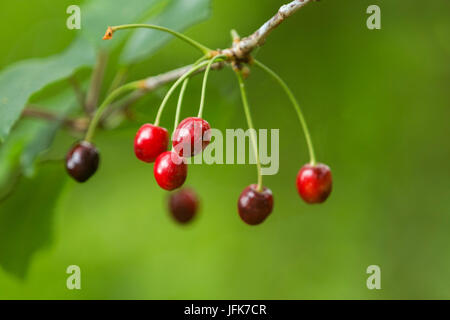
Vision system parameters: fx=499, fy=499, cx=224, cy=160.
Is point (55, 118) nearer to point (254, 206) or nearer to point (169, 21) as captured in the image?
point (169, 21)

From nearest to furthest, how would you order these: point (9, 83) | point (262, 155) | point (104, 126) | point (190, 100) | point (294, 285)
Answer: point (9, 83) < point (262, 155) < point (104, 126) < point (190, 100) < point (294, 285)

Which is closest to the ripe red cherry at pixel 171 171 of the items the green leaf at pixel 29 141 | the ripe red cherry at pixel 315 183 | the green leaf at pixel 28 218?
the ripe red cherry at pixel 315 183

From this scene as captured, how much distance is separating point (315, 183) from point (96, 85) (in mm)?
1235

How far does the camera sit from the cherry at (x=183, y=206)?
268 cm

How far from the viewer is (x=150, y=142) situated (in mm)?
1410

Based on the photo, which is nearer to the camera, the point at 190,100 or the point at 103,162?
the point at 190,100

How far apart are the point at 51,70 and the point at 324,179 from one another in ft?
3.37

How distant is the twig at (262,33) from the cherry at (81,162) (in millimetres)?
618

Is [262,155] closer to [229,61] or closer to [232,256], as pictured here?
[229,61]

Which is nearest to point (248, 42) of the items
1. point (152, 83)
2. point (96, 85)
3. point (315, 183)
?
point (315, 183)

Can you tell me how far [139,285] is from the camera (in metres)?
4.30

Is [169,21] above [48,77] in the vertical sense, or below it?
above

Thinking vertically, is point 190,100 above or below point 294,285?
above

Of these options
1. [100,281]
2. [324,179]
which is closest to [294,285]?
[100,281]
